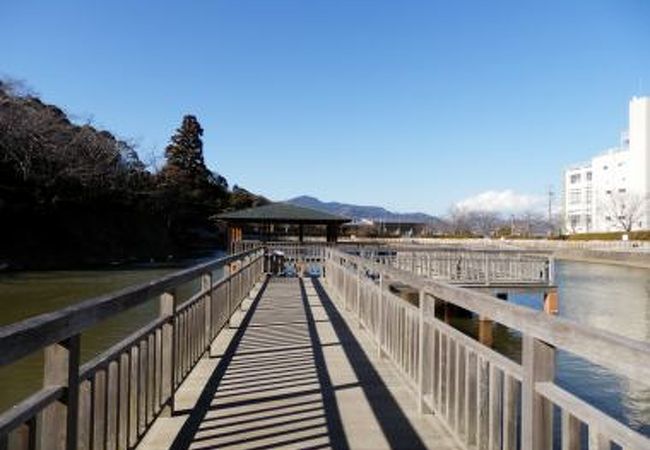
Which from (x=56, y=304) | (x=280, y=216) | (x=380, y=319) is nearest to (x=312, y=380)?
(x=380, y=319)

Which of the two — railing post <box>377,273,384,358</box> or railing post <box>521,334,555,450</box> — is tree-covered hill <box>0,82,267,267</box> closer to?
railing post <box>377,273,384,358</box>

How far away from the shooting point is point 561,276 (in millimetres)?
41156

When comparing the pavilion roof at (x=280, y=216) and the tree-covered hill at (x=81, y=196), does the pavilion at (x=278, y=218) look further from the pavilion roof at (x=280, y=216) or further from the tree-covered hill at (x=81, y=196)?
the tree-covered hill at (x=81, y=196)

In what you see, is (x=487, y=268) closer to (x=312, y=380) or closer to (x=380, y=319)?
(x=380, y=319)

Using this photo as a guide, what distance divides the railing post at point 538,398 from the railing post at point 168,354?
9.58 ft

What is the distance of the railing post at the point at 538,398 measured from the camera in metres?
2.82

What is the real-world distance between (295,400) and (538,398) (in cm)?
311

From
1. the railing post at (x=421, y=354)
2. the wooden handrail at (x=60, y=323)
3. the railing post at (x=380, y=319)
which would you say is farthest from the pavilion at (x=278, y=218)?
the wooden handrail at (x=60, y=323)

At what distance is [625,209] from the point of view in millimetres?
92000

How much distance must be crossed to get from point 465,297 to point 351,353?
4.19 metres

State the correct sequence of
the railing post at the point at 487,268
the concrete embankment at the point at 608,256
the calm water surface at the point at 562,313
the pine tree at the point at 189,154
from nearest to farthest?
the calm water surface at the point at 562,313, the railing post at the point at 487,268, the concrete embankment at the point at 608,256, the pine tree at the point at 189,154

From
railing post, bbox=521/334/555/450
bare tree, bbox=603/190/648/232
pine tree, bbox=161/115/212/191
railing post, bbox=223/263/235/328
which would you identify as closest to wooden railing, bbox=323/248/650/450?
railing post, bbox=521/334/555/450

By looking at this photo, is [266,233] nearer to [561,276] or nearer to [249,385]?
[561,276]

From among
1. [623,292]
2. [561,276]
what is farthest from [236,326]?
[561,276]
